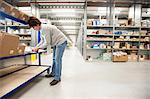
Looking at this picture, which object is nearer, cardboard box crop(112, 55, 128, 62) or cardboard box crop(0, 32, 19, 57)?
cardboard box crop(0, 32, 19, 57)

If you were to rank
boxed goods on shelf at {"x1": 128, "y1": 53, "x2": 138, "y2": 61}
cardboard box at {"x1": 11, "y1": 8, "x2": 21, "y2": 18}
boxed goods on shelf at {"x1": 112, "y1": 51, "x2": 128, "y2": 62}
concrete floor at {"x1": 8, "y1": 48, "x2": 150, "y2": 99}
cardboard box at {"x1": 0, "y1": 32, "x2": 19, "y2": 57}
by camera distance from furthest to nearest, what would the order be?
boxed goods on shelf at {"x1": 128, "y1": 53, "x2": 138, "y2": 61} < boxed goods on shelf at {"x1": 112, "y1": 51, "x2": 128, "y2": 62} < cardboard box at {"x1": 11, "y1": 8, "x2": 21, "y2": 18} < concrete floor at {"x1": 8, "y1": 48, "x2": 150, "y2": 99} < cardboard box at {"x1": 0, "y1": 32, "x2": 19, "y2": 57}

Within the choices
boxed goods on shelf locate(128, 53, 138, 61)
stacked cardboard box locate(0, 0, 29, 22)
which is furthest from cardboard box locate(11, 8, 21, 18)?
boxed goods on shelf locate(128, 53, 138, 61)

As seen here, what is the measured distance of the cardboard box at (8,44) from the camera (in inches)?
111

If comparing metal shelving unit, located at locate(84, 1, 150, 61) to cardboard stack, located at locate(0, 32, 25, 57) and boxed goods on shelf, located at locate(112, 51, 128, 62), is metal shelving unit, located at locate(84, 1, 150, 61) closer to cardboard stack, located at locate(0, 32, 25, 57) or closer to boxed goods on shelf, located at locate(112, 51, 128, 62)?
boxed goods on shelf, located at locate(112, 51, 128, 62)

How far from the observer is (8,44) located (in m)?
3.02

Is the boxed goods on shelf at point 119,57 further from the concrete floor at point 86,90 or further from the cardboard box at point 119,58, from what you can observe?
the concrete floor at point 86,90

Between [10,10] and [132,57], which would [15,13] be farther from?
[132,57]

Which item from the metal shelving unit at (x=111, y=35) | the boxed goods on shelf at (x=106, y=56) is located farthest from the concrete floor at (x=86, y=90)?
the metal shelving unit at (x=111, y=35)

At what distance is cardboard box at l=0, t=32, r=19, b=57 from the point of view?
2.83 meters

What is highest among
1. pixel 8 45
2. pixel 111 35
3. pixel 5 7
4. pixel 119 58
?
pixel 5 7

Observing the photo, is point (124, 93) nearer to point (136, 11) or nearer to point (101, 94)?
point (101, 94)

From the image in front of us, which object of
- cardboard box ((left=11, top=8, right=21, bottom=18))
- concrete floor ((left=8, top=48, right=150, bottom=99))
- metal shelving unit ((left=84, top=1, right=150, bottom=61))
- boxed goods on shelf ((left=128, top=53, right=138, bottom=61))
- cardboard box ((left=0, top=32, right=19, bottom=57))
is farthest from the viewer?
boxed goods on shelf ((left=128, top=53, right=138, bottom=61))

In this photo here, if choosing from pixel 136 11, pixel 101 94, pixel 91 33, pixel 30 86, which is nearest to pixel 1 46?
pixel 30 86

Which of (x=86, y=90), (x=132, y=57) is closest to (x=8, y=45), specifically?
(x=86, y=90)
